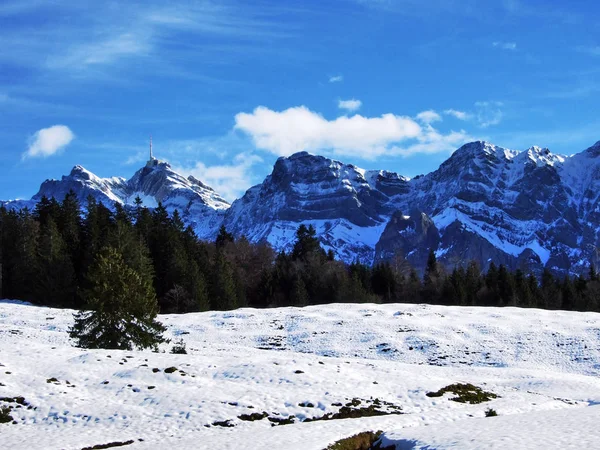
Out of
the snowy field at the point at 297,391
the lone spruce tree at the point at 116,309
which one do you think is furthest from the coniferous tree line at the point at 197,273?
the snowy field at the point at 297,391

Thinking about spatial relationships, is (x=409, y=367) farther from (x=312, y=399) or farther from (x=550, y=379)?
(x=312, y=399)

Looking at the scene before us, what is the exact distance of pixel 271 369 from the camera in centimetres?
3350

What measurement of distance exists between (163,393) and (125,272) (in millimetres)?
13245

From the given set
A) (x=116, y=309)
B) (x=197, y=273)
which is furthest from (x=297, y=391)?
(x=197, y=273)

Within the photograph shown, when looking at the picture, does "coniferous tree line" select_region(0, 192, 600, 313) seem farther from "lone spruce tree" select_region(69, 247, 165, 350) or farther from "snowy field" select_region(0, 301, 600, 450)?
"snowy field" select_region(0, 301, 600, 450)

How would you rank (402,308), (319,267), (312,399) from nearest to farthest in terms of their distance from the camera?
(312,399) → (402,308) → (319,267)

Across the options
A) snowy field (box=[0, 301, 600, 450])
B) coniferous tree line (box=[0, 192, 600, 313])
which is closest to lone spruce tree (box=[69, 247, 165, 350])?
snowy field (box=[0, 301, 600, 450])

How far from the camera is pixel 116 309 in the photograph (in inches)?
1533

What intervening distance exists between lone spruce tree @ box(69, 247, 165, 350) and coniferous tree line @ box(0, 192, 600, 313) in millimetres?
17792

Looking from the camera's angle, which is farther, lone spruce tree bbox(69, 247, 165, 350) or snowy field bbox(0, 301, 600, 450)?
lone spruce tree bbox(69, 247, 165, 350)

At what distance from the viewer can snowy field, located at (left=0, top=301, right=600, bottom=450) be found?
21.7 meters

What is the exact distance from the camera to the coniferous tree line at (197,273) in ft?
245

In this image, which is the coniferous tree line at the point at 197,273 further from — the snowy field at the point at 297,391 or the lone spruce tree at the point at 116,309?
the snowy field at the point at 297,391

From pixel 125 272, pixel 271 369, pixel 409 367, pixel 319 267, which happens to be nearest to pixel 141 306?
pixel 125 272
